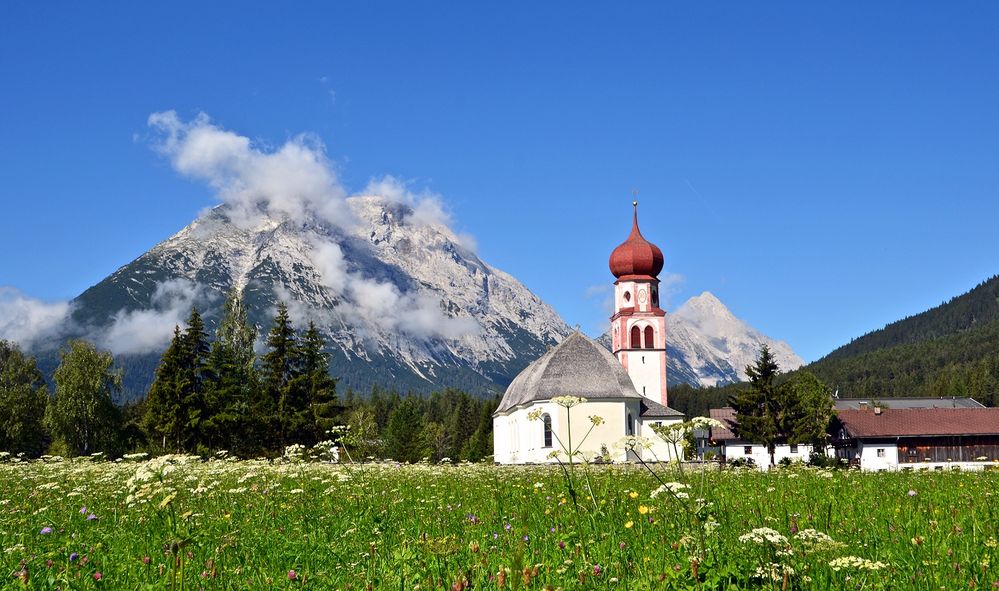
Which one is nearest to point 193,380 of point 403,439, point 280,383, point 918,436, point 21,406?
point 280,383

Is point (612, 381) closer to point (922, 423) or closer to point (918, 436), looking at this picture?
point (918, 436)

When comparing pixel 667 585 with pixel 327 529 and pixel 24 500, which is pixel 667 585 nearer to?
pixel 327 529

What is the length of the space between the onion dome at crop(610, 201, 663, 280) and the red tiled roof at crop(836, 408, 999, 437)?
2558cm

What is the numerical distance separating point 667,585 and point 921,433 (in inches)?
3364

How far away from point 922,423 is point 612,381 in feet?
123

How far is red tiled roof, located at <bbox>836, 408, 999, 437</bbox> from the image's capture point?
80438 mm

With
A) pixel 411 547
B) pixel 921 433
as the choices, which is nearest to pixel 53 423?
pixel 411 547

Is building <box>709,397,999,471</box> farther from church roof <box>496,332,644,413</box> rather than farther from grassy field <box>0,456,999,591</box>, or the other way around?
grassy field <box>0,456,999,591</box>

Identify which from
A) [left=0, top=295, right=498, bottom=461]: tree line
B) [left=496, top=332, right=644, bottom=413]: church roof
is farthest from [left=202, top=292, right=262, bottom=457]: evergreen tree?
[left=496, top=332, right=644, bottom=413]: church roof

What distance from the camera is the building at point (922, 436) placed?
8044cm

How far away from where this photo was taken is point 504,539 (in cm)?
723

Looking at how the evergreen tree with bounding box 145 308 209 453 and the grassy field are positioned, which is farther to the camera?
the evergreen tree with bounding box 145 308 209 453

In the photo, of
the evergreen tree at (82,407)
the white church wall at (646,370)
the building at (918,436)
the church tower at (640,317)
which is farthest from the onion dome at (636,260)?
the evergreen tree at (82,407)

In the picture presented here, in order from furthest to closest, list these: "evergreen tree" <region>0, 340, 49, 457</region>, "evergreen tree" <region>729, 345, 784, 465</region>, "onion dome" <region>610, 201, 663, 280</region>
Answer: "onion dome" <region>610, 201, 663, 280</region>, "evergreen tree" <region>729, 345, 784, 465</region>, "evergreen tree" <region>0, 340, 49, 457</region>
